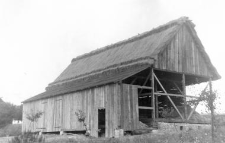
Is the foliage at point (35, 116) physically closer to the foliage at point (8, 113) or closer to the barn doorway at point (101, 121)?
the barn doorway at point (101, 121)

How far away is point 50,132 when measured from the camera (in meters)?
31.4

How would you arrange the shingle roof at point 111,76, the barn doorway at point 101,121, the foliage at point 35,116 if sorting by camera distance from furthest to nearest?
the foliage at point 35,116 < the barn doorway at point 101,121 < the shingle roof at point 111,76

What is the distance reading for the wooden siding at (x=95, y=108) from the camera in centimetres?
2270

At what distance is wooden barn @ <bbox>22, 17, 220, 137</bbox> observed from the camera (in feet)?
76.1

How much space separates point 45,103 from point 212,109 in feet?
62.2

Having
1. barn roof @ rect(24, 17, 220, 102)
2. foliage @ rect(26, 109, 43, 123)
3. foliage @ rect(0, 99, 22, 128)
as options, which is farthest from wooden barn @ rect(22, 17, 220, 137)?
foliage @ rect(0, 99, 22, 128)

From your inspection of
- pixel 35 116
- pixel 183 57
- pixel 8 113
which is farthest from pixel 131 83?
pixel 8 113

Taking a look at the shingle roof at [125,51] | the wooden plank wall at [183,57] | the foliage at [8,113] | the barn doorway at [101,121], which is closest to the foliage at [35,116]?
the shingle roof at [125,51]

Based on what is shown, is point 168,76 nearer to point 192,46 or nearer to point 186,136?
point 192,46

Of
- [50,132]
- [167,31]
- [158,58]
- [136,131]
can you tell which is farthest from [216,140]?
[50,132]

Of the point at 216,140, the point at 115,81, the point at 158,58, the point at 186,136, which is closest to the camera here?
the point at 216,140

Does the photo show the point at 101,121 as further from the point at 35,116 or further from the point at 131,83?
the point at 35,116

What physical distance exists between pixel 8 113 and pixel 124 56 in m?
34.2

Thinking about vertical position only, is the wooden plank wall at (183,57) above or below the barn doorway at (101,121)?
above
